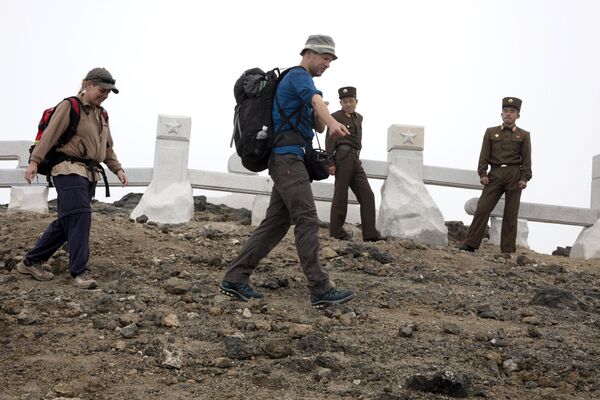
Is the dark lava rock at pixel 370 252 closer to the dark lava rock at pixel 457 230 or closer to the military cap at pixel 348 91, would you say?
Answer: the military cap at pixel 348 91

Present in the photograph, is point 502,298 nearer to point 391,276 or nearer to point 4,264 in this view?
point 391,276

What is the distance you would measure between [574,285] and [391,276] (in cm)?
183

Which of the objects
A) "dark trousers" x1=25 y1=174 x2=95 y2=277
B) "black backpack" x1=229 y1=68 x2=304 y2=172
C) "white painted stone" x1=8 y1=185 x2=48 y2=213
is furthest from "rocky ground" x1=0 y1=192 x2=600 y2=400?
"white painted stone" x1=8 y1=185 x2=48 y2=213

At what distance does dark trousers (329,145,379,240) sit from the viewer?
10641 millimetres

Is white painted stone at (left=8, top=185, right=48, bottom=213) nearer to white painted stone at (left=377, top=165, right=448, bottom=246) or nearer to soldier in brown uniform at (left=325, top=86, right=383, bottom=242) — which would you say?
soldier in brown uniform at (left=325, top=86, right=383, bottom=242)

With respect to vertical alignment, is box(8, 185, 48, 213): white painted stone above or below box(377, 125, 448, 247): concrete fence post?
below

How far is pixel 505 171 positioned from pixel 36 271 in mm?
6041

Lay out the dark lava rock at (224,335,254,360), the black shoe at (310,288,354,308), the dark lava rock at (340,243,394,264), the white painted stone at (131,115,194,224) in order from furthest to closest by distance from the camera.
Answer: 1. the white painted stone at (131,115,194,224)
2. the dark lava rock at (340,243,394,264)
3. the black shoe at (310,288,354,308)
4. the dark lava rock at (224,335,254,360)

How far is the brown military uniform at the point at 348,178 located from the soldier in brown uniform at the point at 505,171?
1243mm

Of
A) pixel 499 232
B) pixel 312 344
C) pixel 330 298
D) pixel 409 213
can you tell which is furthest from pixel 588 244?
pixel 312 344

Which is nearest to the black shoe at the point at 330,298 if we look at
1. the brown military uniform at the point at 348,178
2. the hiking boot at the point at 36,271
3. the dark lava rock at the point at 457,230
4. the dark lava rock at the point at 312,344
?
the dark lava rock at the point at 312,344

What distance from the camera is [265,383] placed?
514 centimetres

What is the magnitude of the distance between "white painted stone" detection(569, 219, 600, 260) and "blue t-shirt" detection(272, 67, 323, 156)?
7.02 m

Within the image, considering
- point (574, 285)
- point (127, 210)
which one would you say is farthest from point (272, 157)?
point (127, 210)
